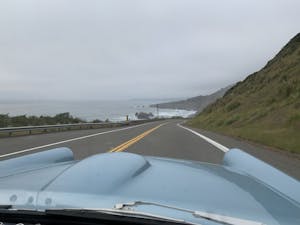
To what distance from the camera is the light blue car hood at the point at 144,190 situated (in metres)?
2.69

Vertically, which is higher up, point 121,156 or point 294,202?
point 121,156

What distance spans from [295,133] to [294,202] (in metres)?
21.2

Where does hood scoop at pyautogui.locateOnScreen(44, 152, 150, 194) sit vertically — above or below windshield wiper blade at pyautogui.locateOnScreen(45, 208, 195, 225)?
above

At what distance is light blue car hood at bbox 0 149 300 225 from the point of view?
2.69 meters

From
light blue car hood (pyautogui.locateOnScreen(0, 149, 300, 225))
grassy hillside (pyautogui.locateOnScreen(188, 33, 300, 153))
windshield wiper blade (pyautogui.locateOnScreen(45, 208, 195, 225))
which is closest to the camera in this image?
windshield wiper blade (pyautogui.locateOnScreen(45, 208, 195, 225))

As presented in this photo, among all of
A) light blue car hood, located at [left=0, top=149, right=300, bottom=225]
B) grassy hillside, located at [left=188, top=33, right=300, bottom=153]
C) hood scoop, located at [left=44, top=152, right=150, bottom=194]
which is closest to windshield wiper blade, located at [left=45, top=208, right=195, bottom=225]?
light blue car hood, located at [left=0, top=149, right=300, bottom=225]

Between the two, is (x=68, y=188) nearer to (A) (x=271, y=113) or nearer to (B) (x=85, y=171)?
(B) (x=85, y=171)

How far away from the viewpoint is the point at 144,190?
9.63ft

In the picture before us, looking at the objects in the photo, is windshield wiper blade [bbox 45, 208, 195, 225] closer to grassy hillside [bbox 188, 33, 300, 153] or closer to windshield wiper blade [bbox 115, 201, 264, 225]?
windshield wiper blade [bbox 115, 201, 264, 225]

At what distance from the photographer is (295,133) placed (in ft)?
78.0

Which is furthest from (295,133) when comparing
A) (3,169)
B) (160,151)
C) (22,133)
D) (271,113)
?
(3,169)

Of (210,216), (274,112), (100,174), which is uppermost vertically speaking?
(274,112)

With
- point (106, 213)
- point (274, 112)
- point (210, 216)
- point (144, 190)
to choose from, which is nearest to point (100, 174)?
point (144, 190)

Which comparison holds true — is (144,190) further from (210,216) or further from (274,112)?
(274,112)
